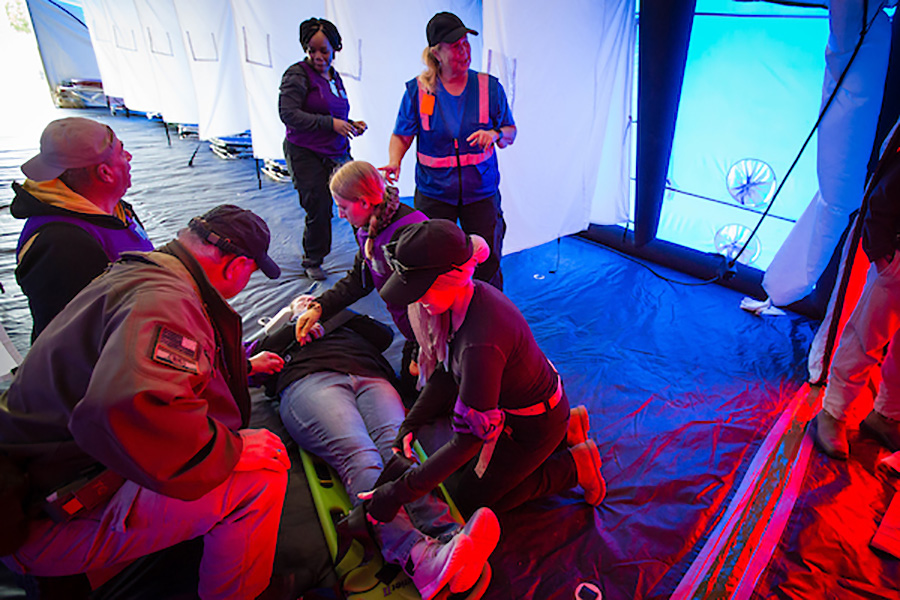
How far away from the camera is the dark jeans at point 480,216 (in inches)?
99.0

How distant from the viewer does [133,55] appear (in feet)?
27.2

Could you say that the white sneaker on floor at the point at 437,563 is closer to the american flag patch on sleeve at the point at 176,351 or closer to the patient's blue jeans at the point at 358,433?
the patient's blue jeans at the point at 358,433

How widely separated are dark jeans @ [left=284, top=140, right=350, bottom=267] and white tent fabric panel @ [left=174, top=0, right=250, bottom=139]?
304 cm

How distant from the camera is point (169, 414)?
35.7 inches

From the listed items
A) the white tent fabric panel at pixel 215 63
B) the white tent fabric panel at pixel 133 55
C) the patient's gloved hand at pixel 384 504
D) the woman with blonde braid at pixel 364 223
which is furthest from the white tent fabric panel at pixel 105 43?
the patient's gloved hand at pixel 384 504

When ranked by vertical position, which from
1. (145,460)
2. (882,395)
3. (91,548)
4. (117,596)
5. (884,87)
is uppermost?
(884,87)

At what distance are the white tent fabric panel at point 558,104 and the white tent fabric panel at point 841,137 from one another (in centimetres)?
131

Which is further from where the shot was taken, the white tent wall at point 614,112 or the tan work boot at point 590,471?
the white tent wall at point 614,112

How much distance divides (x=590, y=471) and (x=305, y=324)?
1195mm

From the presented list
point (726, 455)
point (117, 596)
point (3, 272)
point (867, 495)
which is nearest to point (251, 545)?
point (117, 596)

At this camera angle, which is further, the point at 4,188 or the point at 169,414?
the point at 4,188

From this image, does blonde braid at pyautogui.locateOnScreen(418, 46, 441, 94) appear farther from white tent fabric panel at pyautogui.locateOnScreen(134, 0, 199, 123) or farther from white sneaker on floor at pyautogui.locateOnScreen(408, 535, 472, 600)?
white tent fabric panel at pyautogui.locateOnScreen(134, 0, 199, 123)

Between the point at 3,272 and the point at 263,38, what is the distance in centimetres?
287

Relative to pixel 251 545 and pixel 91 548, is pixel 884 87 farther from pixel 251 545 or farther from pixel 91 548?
pixel 91 548
